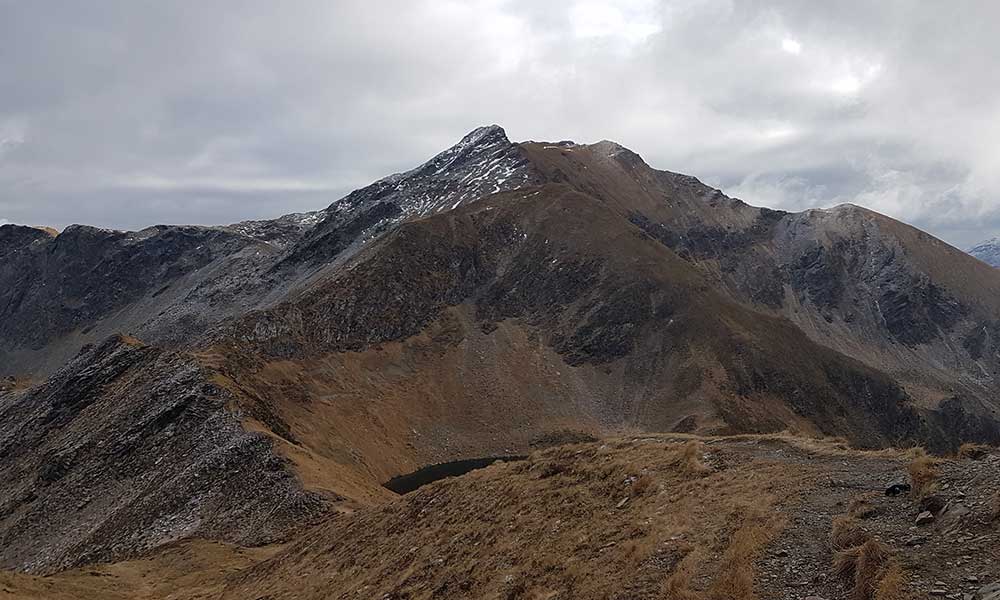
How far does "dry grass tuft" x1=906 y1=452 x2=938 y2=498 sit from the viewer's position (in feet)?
49.3

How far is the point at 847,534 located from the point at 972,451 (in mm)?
6864

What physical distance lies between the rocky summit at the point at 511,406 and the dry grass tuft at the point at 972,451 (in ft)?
0.50

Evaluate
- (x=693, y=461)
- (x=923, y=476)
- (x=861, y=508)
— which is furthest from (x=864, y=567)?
(x=693, y=461)

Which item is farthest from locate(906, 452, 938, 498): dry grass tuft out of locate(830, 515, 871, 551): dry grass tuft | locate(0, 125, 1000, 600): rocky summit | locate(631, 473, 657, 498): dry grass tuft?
locate(631, 473, 657, 498): dry grass tuft

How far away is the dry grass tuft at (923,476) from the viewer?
1504cm

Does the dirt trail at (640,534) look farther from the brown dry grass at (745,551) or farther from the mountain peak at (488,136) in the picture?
the mountain peak at (488,136)

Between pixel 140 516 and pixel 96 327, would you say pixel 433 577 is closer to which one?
pixel 140 516

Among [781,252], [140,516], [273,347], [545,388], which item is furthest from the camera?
[781,252]

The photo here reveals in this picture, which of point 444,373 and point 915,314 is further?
point 915,314

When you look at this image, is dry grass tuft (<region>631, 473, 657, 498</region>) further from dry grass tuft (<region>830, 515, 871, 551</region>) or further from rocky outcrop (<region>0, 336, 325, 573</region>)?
rocky outcrop (<region>0, 336, 325, 573</region>)

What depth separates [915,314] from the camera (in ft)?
542

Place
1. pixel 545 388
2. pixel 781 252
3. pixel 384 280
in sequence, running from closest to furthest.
Answer: pixel 545 388, pixel 384 280, pixel 781 252

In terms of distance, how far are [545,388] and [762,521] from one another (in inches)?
3282

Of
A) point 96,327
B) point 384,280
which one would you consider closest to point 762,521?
point 384,280
